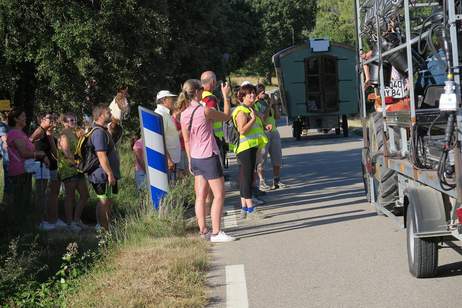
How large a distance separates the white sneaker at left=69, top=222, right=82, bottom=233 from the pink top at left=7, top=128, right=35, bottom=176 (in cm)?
96

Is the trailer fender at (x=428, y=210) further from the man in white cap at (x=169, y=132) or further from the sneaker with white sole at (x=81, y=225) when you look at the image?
the sneaker with white sole at (x=81, y=225)

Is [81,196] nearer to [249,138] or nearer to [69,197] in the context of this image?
[69,197]

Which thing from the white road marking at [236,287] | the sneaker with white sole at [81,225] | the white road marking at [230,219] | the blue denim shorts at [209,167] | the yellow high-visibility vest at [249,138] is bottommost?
the white road marking at [230,219]

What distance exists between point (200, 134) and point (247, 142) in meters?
2.06

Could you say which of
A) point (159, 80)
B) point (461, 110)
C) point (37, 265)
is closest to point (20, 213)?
point (37, 265)

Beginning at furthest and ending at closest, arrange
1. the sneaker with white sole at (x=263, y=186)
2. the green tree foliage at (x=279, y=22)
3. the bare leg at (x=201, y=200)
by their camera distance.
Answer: the green tree foliage at (x=279, y=22) → the sneaker with white sole at (x=263, y=186) → the bare leg at (x=201, y=200)

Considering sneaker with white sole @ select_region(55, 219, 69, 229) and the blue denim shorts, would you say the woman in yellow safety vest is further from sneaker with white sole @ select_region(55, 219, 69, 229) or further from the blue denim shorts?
sneaker with white sole @ select_region(55, 219, 69, 229)

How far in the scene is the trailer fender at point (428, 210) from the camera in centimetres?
633

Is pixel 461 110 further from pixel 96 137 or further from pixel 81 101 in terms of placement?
pixel 81 101

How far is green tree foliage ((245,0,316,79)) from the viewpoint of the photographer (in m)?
74.1

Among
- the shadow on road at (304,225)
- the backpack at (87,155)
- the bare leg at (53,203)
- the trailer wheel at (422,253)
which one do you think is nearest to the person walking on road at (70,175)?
the bare leg at (53,203)

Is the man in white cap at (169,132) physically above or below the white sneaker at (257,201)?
above

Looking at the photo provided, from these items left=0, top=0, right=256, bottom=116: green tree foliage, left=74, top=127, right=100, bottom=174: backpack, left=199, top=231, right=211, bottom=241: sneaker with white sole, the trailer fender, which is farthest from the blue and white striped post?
the trailer fender

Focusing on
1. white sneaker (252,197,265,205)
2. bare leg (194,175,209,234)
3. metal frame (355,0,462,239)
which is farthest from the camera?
white sneaker (252,197,265,205)
